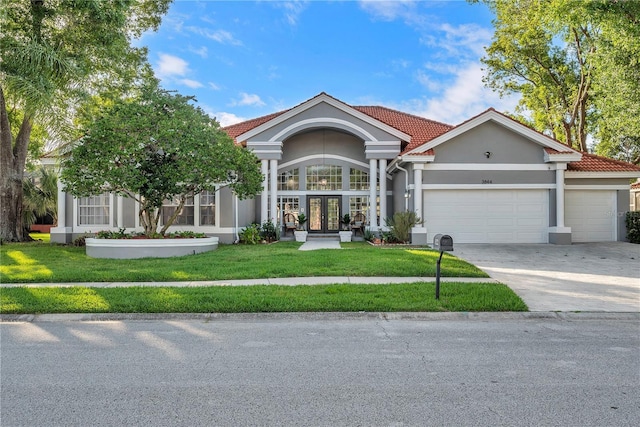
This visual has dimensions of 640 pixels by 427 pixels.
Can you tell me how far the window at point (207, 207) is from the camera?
18.8 metres

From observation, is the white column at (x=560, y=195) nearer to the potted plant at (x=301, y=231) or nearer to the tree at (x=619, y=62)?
the tree at (x=619, y=62)

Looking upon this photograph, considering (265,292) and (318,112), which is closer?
(265,292)

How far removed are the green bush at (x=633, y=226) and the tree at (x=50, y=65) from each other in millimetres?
23150

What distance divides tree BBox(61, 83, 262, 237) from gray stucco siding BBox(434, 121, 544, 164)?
834 centimetres

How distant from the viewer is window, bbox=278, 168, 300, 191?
2242 cm

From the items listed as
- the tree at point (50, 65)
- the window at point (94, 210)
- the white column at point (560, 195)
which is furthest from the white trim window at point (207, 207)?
the white column at point (560, 195)

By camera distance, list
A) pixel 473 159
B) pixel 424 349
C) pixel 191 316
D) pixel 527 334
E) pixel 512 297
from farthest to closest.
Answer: pixel 473 159, pixel 512 297, pixel 191 316, pixel 527 334, pixel 424 349

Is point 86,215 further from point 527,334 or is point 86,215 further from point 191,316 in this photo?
point 527,334

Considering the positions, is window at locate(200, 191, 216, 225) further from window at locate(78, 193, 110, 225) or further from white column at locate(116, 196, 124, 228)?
window at locate(78, 193, 110, 225)

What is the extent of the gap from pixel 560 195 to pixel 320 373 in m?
16.2

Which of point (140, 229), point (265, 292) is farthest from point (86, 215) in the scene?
point (265, 292)

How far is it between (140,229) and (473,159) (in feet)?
47.6

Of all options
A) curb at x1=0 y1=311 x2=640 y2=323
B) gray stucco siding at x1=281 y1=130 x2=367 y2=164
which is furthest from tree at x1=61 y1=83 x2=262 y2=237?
curb at x1=0 y1=311 x2=640 y2=323

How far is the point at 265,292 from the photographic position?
8.20 m
